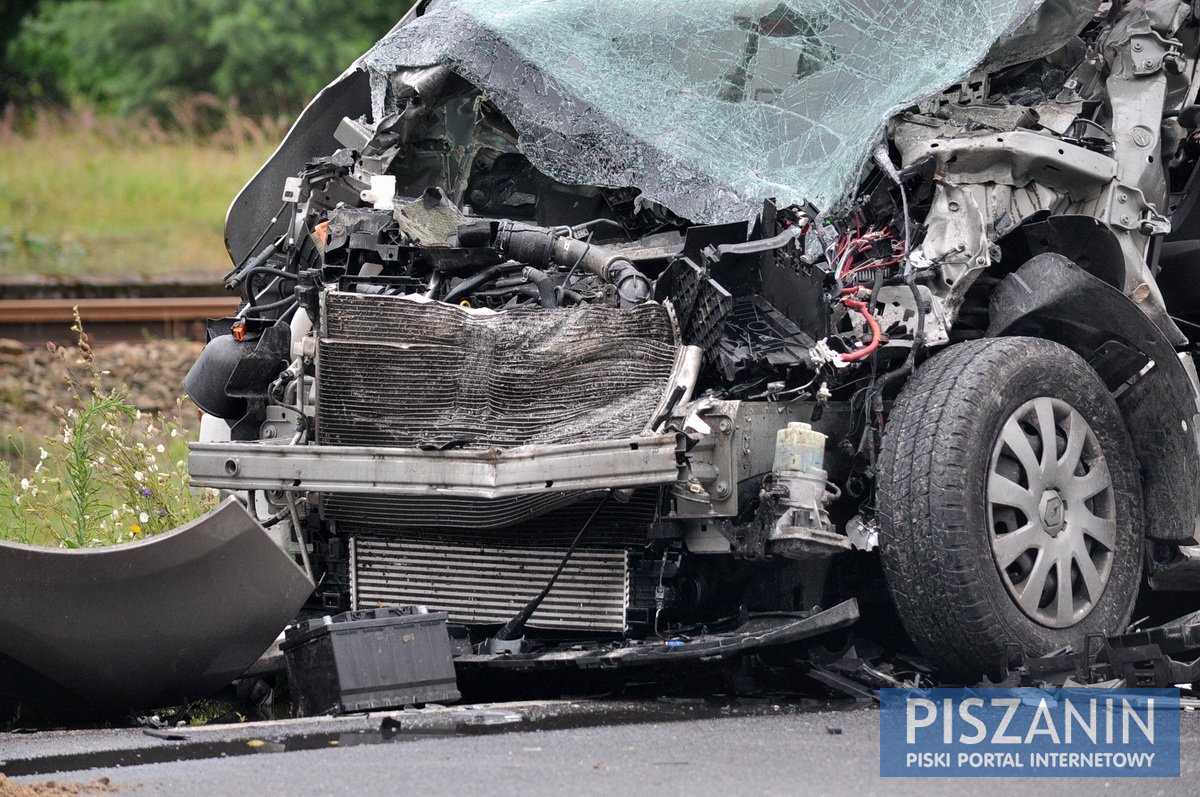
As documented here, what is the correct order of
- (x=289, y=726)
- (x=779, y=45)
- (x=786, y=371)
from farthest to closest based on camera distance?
(x=779, y=45), (x=786, y=371), (x=289, y=726)

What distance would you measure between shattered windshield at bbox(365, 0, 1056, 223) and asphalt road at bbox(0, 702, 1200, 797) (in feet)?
5.75

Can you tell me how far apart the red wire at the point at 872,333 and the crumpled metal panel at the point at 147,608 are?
72.6 inches

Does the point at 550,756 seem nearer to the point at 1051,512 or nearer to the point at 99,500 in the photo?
the point at 1051,512

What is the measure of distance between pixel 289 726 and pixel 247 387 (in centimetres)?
150

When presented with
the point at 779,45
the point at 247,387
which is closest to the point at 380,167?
the point at 247,387

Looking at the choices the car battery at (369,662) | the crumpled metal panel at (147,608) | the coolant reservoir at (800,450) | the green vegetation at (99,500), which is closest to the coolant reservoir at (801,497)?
the coolant reservoir at (800,450)

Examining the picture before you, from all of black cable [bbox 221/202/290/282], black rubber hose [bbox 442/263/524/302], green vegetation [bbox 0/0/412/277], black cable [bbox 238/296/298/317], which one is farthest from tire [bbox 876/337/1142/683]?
green vegetation [bbox 0/0/412/277]

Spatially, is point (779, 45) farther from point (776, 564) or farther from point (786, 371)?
point (776, 564)

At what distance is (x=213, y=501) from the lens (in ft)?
24.7

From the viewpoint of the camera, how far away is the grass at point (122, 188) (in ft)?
54.7

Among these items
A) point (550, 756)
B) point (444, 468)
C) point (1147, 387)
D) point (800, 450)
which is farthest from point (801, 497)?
point (1147, 387)

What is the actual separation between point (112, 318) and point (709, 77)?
716 centimetres

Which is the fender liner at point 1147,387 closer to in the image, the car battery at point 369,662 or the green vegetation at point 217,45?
the car battery at point 369,662

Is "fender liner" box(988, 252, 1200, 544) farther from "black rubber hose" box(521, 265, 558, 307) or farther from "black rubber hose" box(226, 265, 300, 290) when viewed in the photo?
"black rubber hose" box(226, 265, 300, 290)
